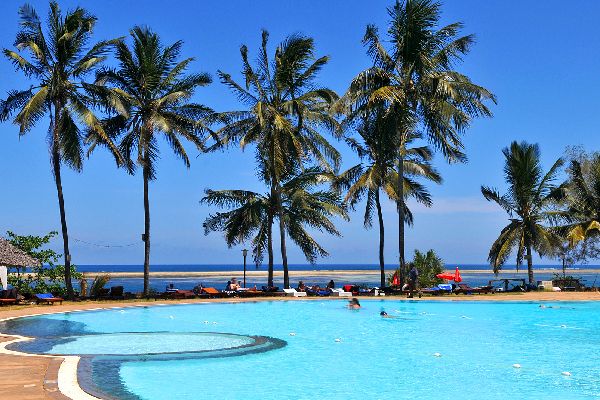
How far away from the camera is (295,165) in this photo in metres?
35.2

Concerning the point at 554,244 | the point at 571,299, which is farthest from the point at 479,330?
the point at 554,244

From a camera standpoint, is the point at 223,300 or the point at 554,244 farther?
the point at 554,244

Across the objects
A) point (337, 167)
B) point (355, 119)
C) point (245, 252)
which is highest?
point (355, 119)

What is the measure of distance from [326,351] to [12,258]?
57.1ft

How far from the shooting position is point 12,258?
27.8 m

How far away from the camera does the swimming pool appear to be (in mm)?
11438

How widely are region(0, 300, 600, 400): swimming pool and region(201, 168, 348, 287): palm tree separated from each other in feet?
32.8

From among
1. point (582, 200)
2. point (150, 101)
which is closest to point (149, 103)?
point (150, 101)

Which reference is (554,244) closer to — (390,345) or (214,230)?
(214,230)

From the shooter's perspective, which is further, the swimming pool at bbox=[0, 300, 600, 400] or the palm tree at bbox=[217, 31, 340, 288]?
the palm tree at bbox=[217, 31, 340, 288]

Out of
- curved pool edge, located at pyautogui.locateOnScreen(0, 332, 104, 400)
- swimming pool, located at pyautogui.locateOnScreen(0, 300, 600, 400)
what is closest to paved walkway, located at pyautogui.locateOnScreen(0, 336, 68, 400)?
curved pool edge, located at pyautogui.locateOnScreen(0, 332, 104, 400)

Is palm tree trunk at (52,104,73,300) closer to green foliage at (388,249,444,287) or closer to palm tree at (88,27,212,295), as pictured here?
palm tree at (88,27,212,295)

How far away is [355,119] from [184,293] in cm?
1193

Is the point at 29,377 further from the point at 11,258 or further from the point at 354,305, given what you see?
the point at 11,258
